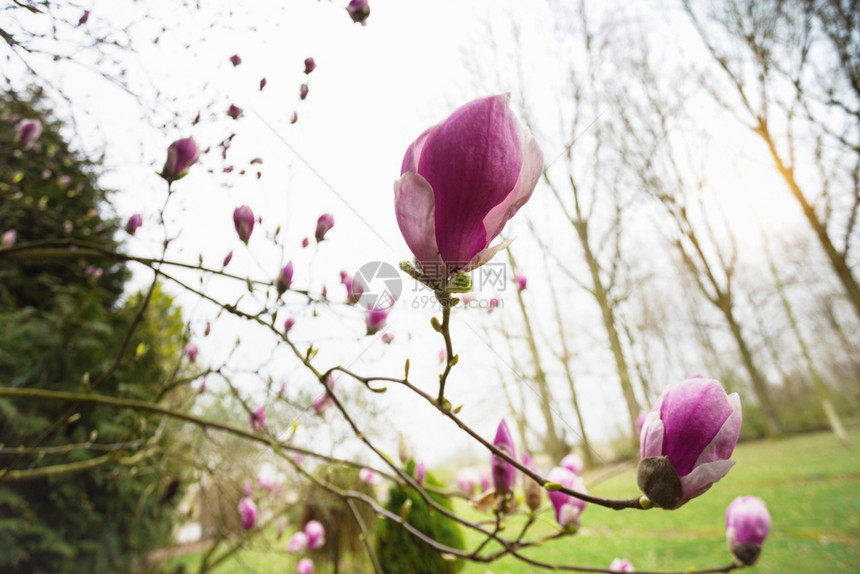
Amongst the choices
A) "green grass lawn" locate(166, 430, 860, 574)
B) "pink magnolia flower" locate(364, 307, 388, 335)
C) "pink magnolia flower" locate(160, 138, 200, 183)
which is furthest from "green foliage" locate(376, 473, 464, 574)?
"pink magnolia flower" locate(160, 138, 200, 183)

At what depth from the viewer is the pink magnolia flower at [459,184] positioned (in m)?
0.36

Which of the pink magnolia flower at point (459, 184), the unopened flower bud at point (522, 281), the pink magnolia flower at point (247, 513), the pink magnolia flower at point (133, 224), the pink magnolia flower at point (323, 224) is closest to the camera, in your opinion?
the pink magnolia flower at point (459, 184)

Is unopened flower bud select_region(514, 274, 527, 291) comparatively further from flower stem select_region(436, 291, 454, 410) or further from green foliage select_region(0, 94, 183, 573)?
green foliage select_region(0, 94, 183, 573)

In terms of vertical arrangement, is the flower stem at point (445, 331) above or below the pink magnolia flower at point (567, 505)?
above

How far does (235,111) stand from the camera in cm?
116

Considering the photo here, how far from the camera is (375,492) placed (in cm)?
459

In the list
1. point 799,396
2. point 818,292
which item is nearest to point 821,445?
point 818,292

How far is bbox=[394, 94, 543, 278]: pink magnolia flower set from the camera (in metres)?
0.36

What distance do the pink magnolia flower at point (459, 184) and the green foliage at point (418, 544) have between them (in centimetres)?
305

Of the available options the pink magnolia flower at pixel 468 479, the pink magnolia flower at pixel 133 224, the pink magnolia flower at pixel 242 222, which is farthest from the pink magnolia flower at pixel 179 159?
the pink magnolia flower at pixel 468 479

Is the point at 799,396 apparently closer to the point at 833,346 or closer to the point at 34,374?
the point at 833,346

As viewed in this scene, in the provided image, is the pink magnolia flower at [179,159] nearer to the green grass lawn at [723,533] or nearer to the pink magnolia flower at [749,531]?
the pink magnolia flower at [749,531]

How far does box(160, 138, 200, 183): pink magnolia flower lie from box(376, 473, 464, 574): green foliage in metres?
2.86

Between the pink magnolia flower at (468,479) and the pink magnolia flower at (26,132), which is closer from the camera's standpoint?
the pink magnolia flower at (26,132)
